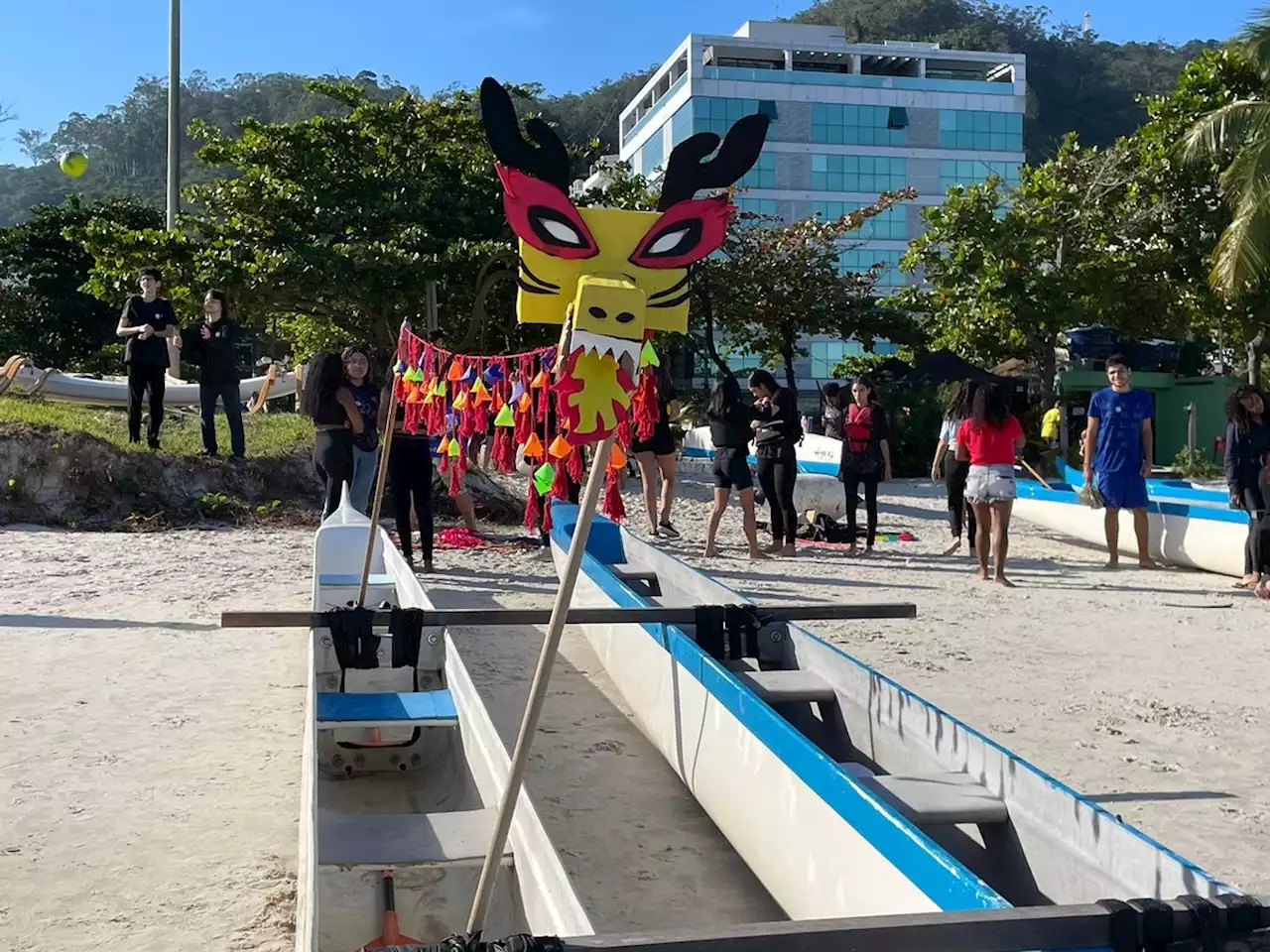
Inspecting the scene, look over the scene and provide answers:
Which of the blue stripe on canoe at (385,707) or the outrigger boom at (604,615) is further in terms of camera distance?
the outrigger boom at (604,615)

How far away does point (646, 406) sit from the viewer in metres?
5.88

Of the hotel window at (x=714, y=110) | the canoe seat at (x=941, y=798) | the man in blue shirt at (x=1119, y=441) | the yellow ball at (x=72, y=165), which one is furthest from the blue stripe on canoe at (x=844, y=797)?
the hotel window at (x=714, y=110)

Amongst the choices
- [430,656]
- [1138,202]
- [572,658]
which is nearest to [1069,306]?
[1138,202]

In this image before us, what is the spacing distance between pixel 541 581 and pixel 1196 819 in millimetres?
5376

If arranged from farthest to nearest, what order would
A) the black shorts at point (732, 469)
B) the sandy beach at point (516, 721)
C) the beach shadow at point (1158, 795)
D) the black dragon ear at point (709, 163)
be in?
the black shorts at point (732, 469), the beach shadow at point (1158, 795), the sandy beach at point (516, 721), the black dragon ear at point (709, 163)

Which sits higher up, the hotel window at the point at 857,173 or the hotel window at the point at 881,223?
the hotel window at the point at 857,173

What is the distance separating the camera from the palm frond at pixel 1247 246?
597 inches

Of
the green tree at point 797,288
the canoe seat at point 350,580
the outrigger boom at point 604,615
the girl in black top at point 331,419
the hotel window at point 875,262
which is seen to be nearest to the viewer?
the outrigger boom at point 604,615

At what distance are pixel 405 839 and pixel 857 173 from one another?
5201cm

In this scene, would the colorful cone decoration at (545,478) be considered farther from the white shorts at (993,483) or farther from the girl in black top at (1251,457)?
the girl in black top at (1251,457)

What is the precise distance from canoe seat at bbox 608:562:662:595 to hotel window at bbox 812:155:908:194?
46.3 m

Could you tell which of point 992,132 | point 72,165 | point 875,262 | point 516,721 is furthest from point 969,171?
point 516,721

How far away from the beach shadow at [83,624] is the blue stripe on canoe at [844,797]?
3.36m

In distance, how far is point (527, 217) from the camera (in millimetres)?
2863
